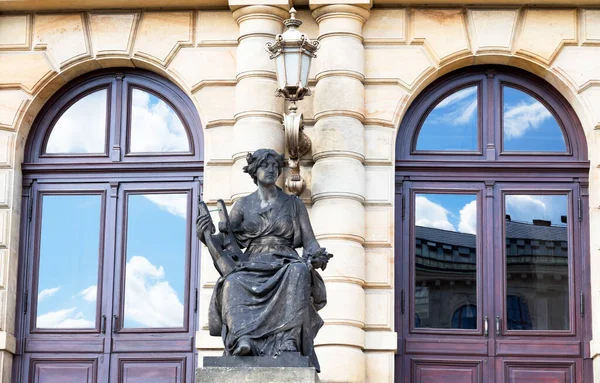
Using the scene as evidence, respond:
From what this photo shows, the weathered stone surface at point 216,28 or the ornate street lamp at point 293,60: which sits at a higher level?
the weathered stone surface at point 216,28

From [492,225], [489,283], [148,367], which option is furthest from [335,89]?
[148,367]

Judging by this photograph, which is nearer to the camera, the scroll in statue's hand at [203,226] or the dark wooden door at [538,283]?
the scroll in statue's hand at [203,226]

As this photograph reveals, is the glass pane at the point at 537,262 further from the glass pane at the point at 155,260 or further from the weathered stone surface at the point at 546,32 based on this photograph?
the glass pane at the point at 155,260

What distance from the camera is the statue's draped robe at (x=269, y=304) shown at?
591 inches

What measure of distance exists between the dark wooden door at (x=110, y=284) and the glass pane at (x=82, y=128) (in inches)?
20.3

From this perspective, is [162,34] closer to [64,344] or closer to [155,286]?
[155,286]

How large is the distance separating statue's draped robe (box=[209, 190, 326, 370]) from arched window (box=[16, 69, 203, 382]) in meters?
3.79

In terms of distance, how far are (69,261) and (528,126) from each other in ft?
20.0

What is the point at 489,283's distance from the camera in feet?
62.1

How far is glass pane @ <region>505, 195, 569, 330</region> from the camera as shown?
18.9 m

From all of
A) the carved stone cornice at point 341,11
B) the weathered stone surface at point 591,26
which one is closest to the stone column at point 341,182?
the carved stone cornice at point 341,11

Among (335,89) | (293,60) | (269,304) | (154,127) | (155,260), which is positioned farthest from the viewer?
(154,127)

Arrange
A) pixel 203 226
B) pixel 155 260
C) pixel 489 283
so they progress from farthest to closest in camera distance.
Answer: pixel 155 260 < pixel 489 283 < pixel 203 226

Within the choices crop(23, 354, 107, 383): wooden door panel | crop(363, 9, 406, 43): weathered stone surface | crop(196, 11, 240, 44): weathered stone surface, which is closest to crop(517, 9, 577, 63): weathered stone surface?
crop(363, 9, 406, 43): weathered stone surface
